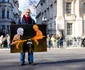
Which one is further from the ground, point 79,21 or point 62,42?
point 79,21

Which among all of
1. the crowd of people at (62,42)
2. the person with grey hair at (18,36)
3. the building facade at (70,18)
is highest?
the building facade at (70,18)

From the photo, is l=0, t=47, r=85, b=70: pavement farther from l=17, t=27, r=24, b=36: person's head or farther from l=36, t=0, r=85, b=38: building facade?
l=36, t=0, r=85, b=38: building facade

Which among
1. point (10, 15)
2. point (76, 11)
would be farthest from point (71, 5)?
point (10, 15)

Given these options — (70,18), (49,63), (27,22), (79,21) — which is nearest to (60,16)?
(70,18)

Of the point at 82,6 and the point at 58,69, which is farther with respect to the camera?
the point at 82,6

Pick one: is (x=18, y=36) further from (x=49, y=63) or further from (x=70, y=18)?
(x=70, y=18)

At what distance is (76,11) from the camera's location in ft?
140

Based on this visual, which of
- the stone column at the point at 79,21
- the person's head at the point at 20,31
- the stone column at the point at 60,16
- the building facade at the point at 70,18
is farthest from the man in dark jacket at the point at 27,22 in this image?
the stone column at the point at 79,21

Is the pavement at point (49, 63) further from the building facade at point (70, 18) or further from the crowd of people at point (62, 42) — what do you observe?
the building facade at point (70, 18)

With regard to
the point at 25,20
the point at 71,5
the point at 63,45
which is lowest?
the point at 63,45

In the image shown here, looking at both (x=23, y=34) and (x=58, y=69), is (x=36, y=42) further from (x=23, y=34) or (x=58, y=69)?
(x=58, y=69)

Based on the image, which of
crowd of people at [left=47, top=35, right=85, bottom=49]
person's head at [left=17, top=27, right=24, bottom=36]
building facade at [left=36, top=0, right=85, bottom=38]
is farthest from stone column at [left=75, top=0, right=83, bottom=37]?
person's head at [left=17, top=27, right=24, bottom=36]

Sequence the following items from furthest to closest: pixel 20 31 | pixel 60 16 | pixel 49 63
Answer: pixel 60 16 < pixel 49 63 < pixel 20 31

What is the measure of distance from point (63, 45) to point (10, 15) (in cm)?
4163
